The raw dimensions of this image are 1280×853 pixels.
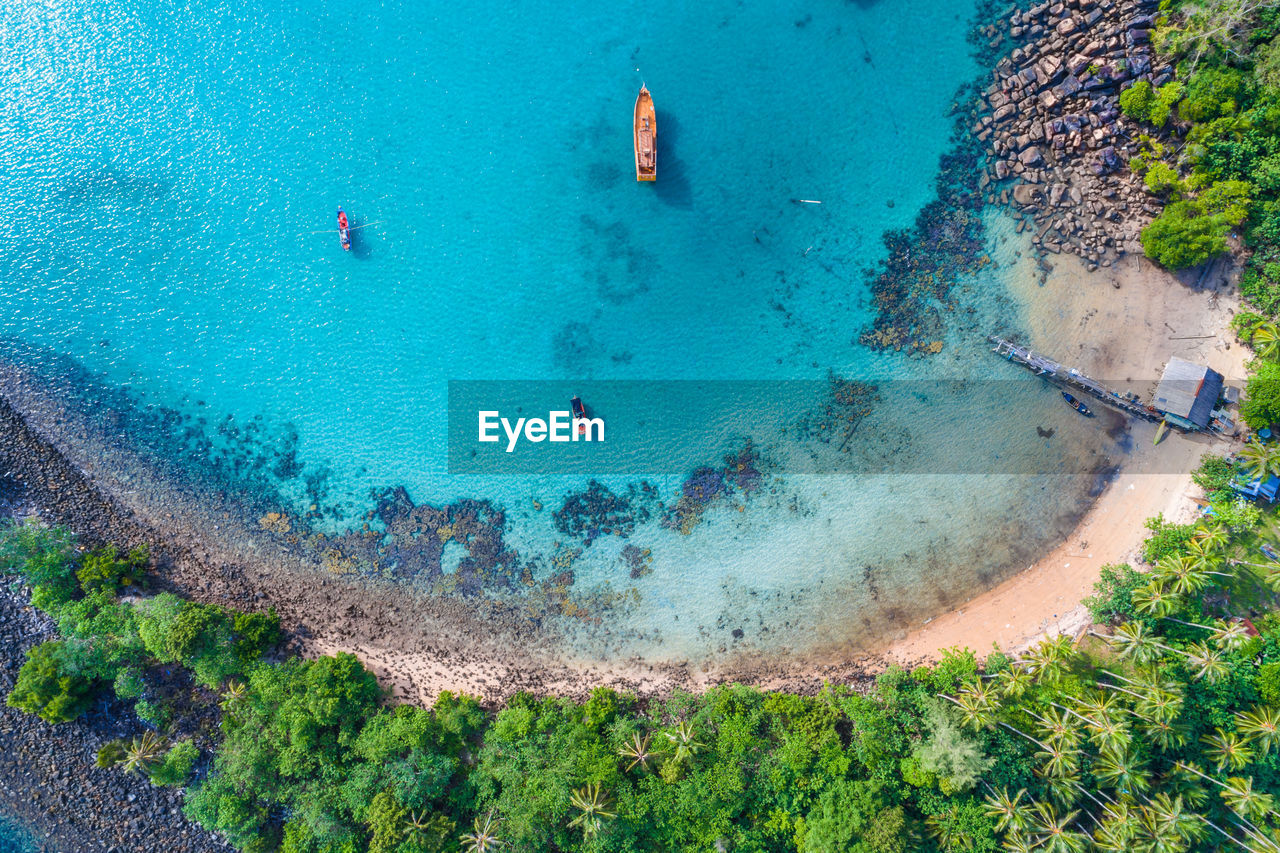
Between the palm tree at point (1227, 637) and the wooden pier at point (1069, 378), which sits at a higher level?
the wooden pier at point (1069, 378)

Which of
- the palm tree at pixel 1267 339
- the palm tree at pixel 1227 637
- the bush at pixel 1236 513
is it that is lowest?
the palm tree at pixel 1227 637

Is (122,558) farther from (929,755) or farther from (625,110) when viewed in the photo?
(929,755)

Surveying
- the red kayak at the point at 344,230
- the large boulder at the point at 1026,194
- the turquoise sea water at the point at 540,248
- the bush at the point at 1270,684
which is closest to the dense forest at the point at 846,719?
the bush at the point at 1270,684

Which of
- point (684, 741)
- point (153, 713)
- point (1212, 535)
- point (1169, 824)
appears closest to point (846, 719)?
point (684, 741)

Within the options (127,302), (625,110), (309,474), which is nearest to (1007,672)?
(625,110)

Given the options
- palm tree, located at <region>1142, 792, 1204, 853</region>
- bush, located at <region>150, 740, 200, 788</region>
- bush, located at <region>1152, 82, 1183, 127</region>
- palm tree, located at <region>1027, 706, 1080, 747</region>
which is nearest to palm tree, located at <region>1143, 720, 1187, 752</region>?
palm tree, located at <region>1142, 792, 1204, 853</region>

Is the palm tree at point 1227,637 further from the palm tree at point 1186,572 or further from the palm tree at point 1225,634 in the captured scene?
the palm tree at point 1186,572

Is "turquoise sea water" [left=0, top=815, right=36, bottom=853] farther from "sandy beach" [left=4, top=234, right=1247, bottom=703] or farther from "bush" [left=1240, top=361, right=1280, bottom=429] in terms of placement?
"bush" [left=1240, top=361, right=1280, bottom=429]
